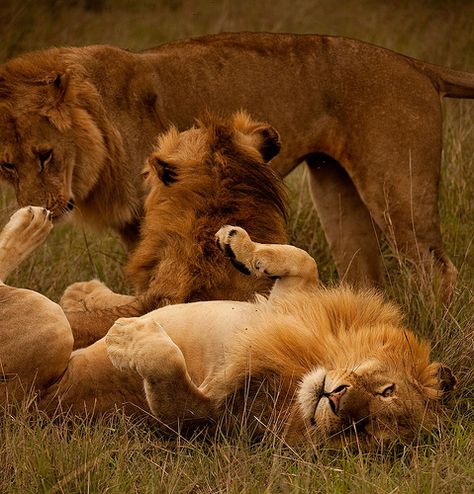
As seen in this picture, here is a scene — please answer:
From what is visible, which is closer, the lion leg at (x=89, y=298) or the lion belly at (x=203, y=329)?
the lion belly at (x=203, y=329)

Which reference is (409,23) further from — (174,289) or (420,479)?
(420,479)

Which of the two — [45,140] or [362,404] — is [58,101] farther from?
[362,404]

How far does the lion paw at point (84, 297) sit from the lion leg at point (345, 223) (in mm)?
1271

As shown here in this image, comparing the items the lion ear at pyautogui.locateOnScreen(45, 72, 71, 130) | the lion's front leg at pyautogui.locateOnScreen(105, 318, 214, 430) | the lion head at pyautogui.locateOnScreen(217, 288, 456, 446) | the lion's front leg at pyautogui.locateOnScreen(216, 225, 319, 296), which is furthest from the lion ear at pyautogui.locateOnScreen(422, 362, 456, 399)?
the lion ear at pyautogui.locateOnScreen(45, 72, 71, 130)

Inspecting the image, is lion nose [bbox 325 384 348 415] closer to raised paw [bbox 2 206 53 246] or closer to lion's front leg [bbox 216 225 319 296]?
lion's front leg [bbox 216 225 319 296]

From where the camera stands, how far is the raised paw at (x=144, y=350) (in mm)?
2994

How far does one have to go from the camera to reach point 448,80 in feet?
16.1

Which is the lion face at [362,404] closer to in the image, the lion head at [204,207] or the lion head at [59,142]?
the lion head at [204,207]

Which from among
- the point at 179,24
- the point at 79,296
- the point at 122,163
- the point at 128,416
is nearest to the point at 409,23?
the point at 179,24

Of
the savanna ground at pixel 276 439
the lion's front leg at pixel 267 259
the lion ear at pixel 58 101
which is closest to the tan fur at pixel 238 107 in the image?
the lion ear at pixel 58 101

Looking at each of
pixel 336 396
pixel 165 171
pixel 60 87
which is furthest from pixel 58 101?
pixel 336 396

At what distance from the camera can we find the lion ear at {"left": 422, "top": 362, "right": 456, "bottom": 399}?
126 inches

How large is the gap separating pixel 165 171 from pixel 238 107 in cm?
115

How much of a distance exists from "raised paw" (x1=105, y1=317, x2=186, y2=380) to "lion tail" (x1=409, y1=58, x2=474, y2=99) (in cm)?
226
